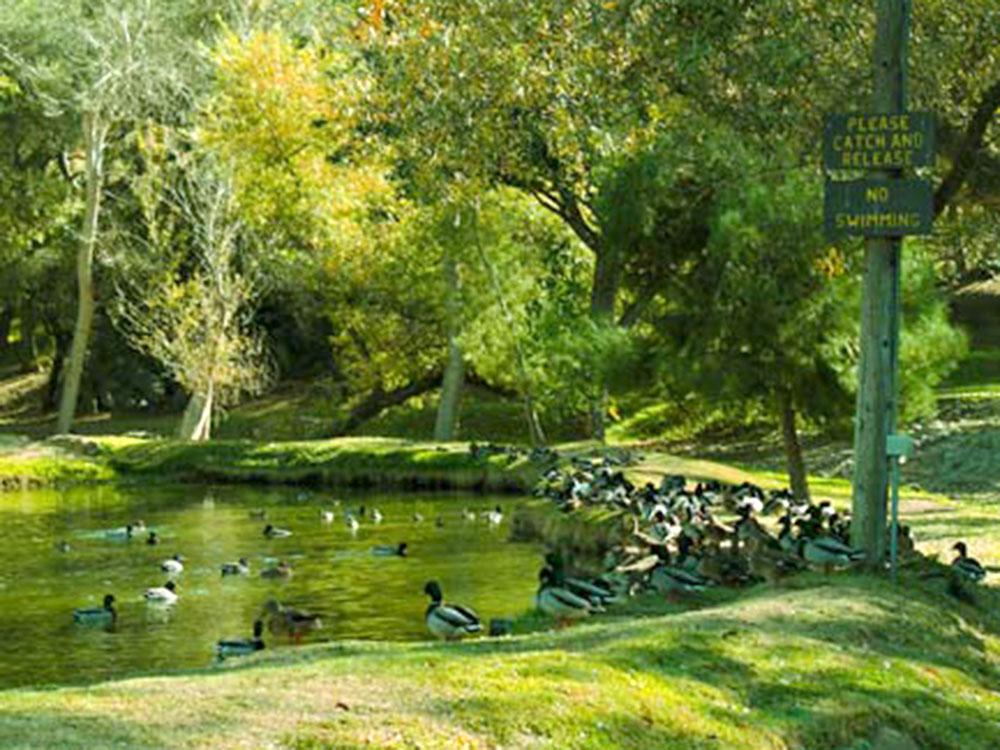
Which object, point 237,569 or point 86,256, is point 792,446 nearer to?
point 237,569

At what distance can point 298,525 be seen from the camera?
37.5 m

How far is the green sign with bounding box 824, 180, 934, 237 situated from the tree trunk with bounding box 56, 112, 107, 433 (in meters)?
42.4

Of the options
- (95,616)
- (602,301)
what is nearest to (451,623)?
(95,616)

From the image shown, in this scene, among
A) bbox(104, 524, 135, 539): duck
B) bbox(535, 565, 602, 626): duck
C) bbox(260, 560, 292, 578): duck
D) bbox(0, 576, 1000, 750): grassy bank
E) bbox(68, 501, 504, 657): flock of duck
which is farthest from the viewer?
bbox(104, 524, 135, 539): duck

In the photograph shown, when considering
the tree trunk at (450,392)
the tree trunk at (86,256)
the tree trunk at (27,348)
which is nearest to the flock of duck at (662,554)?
the tree trunk at (450,392)

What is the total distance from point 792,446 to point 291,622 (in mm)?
12597

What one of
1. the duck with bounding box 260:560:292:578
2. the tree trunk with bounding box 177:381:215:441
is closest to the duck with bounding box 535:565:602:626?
the duck with bounding box 260:560:292:578

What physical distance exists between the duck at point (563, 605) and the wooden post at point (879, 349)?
3.10 metres

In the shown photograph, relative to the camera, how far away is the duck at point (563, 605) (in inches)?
727

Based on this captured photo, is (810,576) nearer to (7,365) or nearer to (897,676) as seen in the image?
(897,676)

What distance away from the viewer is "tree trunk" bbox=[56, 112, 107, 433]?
5734cm

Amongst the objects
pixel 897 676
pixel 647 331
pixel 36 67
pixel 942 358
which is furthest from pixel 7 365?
pixel 897 676

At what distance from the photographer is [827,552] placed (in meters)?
20.0

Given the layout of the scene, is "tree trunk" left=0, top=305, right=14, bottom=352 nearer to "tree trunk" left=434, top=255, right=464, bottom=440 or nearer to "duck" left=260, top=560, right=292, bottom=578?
"tree trunk" left=434, top=255, right=464, bottom=440
